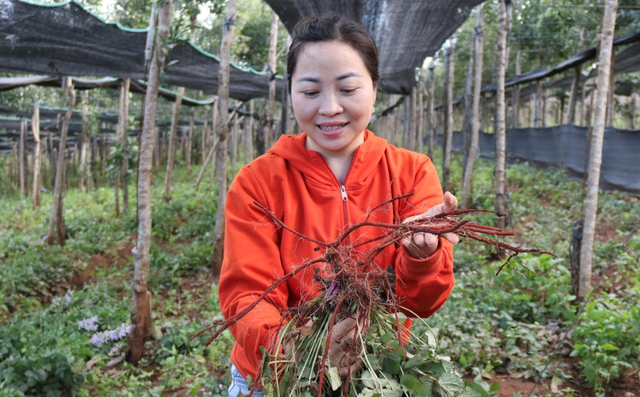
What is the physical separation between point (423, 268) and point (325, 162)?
485mm

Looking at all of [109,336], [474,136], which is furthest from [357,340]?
[474,136]

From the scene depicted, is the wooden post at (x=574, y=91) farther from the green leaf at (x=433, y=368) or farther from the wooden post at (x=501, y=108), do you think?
the green leaf at (x=433, y=368)

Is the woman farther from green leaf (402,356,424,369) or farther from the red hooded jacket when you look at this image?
green leaf (402,356,424,369)

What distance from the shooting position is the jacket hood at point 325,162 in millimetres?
1493

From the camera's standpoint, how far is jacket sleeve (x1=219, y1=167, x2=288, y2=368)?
1290mm

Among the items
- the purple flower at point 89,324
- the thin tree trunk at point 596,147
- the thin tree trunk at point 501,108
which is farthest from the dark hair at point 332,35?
the thin tree trunk at point 501,108

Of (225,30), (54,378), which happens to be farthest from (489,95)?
(54,378)

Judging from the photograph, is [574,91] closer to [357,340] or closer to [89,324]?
[89,324]

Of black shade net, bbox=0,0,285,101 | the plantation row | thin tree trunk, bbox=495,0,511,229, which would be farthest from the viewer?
thin tree trunk, bbox=495,0,511,229

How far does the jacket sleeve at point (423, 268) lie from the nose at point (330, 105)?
0.32 m

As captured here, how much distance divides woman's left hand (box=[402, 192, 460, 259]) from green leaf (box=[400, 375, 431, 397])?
0.28 meters

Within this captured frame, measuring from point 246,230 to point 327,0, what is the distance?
2.95m

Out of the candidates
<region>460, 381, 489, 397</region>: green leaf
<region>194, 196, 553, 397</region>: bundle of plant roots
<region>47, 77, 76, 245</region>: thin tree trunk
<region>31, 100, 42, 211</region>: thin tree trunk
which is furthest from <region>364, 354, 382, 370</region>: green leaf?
<region>31, 100, 42, 211</region>: thin tree trunk

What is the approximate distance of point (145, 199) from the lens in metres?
4.05
